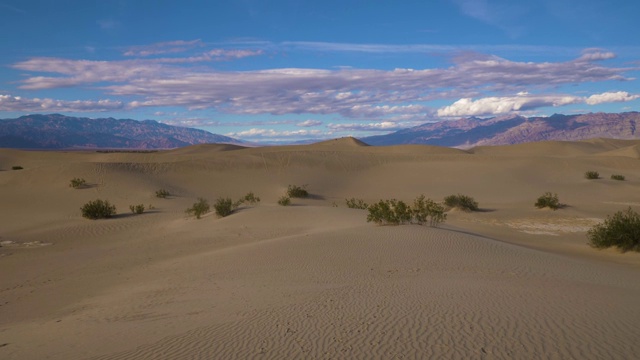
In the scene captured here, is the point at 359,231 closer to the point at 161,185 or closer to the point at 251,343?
the point at 251,343

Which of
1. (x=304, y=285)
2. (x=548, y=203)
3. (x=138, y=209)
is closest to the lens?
(x=304, y=285)

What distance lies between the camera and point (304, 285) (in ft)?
35.9

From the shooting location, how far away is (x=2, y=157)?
70688 mm

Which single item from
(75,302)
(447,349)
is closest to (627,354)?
(447,349)

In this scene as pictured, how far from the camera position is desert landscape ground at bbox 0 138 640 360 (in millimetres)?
7062

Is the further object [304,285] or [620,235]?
[620,235]

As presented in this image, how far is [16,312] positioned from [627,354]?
36.6 ft

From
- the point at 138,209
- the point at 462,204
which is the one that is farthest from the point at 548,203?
the point at 138,209

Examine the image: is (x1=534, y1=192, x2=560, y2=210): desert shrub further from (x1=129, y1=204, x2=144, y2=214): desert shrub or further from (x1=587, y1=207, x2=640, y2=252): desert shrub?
(x1=129, y1=204, x2=144, y2=214): desert shrub

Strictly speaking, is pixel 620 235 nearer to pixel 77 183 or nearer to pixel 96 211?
pixel 96 211

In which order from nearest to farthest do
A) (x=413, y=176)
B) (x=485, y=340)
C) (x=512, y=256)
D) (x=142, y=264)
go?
(x=485, y=340), (x=512, y=256), (x=142, y=264), (x=413, y=176)

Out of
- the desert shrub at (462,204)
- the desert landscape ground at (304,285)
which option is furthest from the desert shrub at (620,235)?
the desert shrub at (462,204)

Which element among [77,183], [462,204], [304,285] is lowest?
[462,204]

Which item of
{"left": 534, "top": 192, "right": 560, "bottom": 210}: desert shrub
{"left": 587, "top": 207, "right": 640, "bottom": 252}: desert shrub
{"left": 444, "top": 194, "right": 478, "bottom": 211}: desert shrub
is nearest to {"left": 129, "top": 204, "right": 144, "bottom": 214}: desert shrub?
{"left": 444, "top": 194, "right": 478, "bottom": 211}: desert shrub
